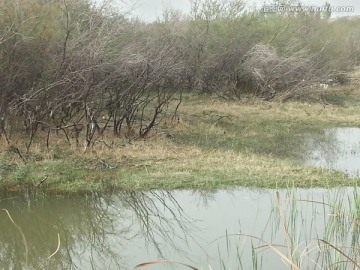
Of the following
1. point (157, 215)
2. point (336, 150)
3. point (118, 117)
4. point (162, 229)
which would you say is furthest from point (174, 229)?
point (118, 117)

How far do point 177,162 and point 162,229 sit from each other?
3.48m

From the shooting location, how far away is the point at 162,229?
7.17 meters

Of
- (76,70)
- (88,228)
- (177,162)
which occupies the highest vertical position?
(76,70)

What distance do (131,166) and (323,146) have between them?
6.30 metres

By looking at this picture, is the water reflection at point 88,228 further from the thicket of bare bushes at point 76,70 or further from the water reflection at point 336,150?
the water reflection at point 336,150

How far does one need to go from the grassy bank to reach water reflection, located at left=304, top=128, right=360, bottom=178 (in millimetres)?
376

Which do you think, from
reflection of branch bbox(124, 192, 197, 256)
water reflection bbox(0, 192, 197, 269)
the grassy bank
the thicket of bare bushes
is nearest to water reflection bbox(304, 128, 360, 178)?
the grassy bank

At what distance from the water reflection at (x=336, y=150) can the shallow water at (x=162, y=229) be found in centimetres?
262

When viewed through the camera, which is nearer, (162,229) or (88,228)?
(162,229)

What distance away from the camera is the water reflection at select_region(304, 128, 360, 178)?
11.1 metres

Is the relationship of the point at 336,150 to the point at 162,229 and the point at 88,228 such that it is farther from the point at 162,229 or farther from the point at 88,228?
the point at 88,228

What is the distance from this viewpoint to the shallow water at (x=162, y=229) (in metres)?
5.75

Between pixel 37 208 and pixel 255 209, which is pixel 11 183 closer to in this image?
pixel 37 208

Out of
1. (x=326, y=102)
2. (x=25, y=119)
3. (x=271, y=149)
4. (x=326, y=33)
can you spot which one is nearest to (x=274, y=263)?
(x=271, y=149)
